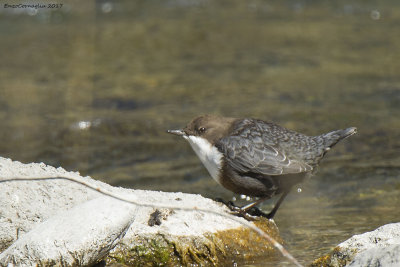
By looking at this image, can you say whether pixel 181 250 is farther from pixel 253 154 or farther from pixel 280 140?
pixel 280 140

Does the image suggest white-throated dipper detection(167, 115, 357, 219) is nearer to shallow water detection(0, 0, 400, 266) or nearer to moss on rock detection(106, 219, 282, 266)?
moss on rock detection(106, 219, 282, 266)

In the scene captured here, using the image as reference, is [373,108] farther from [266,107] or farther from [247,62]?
[247,62]

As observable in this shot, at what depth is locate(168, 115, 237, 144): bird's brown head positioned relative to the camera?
195 inches

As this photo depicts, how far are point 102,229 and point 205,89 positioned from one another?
6063 mm

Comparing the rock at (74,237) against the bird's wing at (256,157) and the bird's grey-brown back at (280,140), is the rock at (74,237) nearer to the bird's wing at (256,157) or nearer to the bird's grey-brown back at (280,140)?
the bird's wing at (256,157)

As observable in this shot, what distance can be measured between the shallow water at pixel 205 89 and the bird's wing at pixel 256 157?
547mm

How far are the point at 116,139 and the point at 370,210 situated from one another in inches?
131

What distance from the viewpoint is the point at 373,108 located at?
27.4ft

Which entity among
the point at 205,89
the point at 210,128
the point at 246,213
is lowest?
the point at 205,89

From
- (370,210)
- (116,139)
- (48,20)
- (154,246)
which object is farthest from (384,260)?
(48,20)

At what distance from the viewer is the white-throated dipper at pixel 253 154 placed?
4.79 meters

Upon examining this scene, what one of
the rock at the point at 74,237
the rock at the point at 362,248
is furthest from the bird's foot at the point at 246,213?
the rock at the point at 74,237

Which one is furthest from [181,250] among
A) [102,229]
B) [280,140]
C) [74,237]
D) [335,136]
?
[335,136]

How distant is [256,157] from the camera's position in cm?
484
